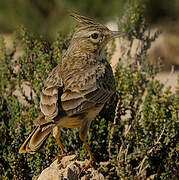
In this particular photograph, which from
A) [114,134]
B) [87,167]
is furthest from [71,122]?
[114,134]

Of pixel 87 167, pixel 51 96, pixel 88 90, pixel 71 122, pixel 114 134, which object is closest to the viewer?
pixel 51 96

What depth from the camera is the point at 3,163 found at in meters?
5.23

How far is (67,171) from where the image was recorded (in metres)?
4.16

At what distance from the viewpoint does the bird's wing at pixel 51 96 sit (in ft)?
12.4

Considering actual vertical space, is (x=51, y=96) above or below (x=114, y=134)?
above

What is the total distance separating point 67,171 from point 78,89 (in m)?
0.85

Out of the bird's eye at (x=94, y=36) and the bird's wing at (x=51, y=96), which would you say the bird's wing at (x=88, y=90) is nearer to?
the bird's wing at (x=51, y=96)

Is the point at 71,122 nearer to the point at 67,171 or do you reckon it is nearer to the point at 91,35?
the point at 67,171

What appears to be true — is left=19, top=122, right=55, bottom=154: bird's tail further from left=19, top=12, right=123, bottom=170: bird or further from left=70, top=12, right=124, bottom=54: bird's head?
left=70, top=12, right=124, bottom=54: bird's head

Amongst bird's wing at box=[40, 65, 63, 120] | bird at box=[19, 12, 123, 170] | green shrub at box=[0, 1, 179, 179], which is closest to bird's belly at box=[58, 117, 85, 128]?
bird at box=[19, 12, 123, 170]

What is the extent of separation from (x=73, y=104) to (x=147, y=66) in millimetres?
2271

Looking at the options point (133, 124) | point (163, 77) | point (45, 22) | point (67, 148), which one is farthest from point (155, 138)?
point (45, 22)

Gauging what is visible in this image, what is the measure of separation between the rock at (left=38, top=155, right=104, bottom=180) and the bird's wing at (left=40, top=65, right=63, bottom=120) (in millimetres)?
659

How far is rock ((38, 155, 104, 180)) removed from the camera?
403 cm
